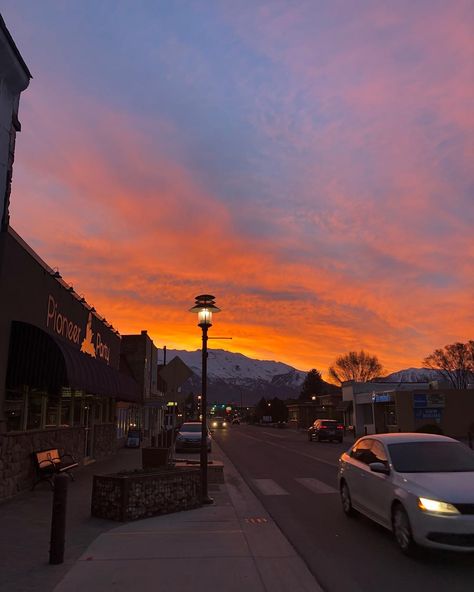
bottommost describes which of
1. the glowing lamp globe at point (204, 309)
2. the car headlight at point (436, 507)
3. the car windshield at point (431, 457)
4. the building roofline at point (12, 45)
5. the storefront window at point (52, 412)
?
the car headlight at point (436, 507)

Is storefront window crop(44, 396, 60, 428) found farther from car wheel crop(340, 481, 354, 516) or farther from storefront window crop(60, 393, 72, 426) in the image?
car wheel crop(340, 481, 354, 516)

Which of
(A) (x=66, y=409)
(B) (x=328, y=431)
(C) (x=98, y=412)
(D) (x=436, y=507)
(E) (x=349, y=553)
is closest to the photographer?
(D) (x=436, y=507)

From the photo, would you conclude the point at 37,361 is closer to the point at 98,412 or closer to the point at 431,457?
the point at 431,457

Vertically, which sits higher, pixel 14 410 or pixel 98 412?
pixel 14 410

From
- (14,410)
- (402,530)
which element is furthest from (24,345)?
(402,530)

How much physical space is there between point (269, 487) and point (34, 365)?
7.15 meters

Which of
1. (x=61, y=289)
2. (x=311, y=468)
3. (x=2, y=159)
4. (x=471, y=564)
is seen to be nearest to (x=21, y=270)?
(x=2, y=159)

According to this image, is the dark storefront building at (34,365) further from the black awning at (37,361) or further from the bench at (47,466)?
the bench at (47,466)

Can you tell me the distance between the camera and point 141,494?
366 inches

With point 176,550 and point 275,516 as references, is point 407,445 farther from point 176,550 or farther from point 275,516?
point 176,550

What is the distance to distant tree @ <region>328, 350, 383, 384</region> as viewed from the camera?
362 feet

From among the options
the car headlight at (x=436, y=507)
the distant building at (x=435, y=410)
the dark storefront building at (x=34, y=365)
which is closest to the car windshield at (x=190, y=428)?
the dark storefront building at (x=34, y=365)

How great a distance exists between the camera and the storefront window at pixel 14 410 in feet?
36.3

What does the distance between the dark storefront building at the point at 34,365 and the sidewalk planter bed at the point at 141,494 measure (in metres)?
2.59
